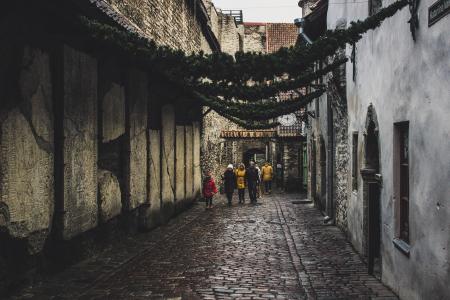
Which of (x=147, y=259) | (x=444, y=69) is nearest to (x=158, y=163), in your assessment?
(x=147, y=259)

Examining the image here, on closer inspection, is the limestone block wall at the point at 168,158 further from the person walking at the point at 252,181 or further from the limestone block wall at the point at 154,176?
the person walking at the point at 252,181

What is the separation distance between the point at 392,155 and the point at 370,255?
197 cm

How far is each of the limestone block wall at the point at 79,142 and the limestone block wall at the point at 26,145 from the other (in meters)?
0.46

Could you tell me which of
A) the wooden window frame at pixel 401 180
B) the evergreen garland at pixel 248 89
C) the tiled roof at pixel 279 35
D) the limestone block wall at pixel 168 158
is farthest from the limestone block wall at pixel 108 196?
the tiled roof at pixel 279 35

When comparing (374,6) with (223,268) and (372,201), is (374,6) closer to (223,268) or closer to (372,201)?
(372,201)

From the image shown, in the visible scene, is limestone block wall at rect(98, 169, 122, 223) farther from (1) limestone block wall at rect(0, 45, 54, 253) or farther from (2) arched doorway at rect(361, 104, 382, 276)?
(2) arched doorway at rect(361, 104, 382, 276)

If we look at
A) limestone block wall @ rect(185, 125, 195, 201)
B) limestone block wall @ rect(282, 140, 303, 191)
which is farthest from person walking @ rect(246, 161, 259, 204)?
limestone block wall @ rect(282, 140, 303, 191)

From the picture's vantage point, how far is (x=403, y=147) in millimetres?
7273

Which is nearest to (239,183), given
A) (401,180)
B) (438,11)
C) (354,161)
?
(354,161)

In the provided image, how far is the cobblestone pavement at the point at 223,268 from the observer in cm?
730

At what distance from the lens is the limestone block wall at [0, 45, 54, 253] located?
21.0 ft

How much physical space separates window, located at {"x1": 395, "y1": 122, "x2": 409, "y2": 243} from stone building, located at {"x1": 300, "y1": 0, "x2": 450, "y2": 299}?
0.04ft

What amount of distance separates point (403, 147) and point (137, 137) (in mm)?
6376

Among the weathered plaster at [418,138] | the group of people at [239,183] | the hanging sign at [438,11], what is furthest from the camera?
the group of people at [239,183]
